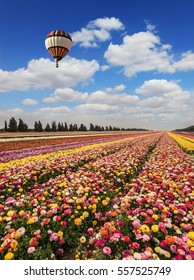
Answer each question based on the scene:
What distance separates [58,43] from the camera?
64.8 ft

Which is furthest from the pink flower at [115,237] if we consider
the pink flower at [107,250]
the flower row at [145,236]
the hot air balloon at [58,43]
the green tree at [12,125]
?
the green tree at [12,125]

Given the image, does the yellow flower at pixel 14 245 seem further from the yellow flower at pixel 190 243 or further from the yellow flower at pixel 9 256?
the yellow flower at pixel 190 243

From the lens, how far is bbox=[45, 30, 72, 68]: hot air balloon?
19.8m

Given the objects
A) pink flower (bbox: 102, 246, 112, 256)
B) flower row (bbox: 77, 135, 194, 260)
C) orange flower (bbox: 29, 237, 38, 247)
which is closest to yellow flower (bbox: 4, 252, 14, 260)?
orange flower (bbox: 29, 237, 38, 247)

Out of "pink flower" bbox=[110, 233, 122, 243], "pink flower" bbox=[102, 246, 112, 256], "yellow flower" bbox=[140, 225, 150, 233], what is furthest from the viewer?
"yellow flower" bbox=[140, 225, 150, 233]

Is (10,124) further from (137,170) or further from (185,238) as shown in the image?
(185,238)

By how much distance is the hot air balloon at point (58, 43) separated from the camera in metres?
19.8

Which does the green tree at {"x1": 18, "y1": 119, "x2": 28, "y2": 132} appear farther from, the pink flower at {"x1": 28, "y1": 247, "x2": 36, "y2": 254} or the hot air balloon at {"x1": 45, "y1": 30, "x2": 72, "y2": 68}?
the pink flower at {"x1": 28, "y1": 247, "x2": 36, "y2": 254}

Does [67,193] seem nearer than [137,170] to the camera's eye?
Yes

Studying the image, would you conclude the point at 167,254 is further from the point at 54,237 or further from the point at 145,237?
the point at 54,237

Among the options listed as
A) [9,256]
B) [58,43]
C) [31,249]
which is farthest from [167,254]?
[58,43]

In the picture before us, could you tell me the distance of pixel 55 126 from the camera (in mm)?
90250
